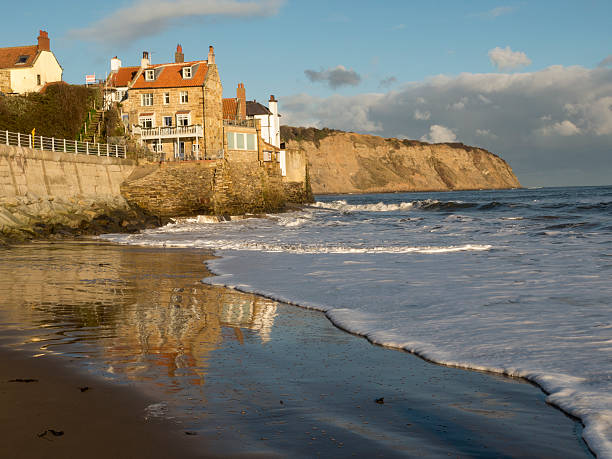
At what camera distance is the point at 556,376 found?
5.73m

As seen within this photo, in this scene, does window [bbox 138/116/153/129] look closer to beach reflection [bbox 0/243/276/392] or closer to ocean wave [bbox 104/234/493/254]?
ocean wave [bbox 104/234/493/254]

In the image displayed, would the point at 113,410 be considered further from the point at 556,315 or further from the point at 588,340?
the point at 556,315

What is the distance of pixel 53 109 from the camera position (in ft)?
143

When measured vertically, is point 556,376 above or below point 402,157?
below

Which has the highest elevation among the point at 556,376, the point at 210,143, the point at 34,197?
the point at 210,143

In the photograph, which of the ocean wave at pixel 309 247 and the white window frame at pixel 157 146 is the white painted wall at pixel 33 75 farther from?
the ocean wave at pixel 309 247

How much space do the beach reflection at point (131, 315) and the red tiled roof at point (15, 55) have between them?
35172 millimetres

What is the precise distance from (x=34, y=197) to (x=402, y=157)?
15601 centimetres

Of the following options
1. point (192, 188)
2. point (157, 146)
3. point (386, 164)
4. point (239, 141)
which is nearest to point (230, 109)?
point (239, 141)

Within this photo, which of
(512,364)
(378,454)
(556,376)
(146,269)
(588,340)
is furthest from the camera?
(146,269)

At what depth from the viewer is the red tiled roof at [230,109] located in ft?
186

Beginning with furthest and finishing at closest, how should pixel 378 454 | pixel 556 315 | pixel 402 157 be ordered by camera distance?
pixel 402 157 < pixel 556 315 < pixel 378 454

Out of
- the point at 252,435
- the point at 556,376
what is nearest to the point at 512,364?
the point at 556,376

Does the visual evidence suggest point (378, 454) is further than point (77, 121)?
No
